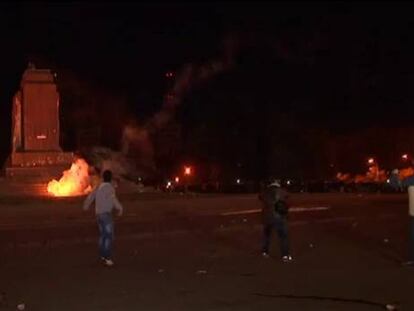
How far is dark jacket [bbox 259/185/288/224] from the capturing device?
15.0 metres

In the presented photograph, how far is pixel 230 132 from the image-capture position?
6706 centimetres

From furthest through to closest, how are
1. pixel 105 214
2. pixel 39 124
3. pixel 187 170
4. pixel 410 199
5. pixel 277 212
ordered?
pixel 187 170
pixel 39 124
pixel 277 212
pixel 105 214
pixel 410 199

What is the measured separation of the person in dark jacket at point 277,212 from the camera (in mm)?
14773

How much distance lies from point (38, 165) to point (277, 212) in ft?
74.7

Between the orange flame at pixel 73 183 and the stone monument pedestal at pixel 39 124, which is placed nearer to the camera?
the orange flame at pixel 73 183

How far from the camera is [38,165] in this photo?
119 feet

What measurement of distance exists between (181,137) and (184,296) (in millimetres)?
58818

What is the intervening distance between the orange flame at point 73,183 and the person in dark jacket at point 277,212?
60.8 ft

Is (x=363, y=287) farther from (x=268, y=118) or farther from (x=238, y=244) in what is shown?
(x=268, y=118)

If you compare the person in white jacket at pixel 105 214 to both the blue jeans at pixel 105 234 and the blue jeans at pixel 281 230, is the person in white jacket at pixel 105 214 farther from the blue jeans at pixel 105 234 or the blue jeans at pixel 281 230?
the blue jeans at pixel 281 230

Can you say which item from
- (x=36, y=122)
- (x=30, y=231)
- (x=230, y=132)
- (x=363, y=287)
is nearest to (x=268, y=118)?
(x=230, y=132)

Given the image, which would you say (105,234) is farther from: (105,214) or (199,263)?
(199,263)

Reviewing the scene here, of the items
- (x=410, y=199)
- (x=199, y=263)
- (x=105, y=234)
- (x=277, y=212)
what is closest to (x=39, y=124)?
(x=105, y=234)

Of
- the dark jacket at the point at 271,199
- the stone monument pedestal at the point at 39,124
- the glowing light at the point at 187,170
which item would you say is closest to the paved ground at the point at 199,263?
the dark jacket at the point at 271,199
